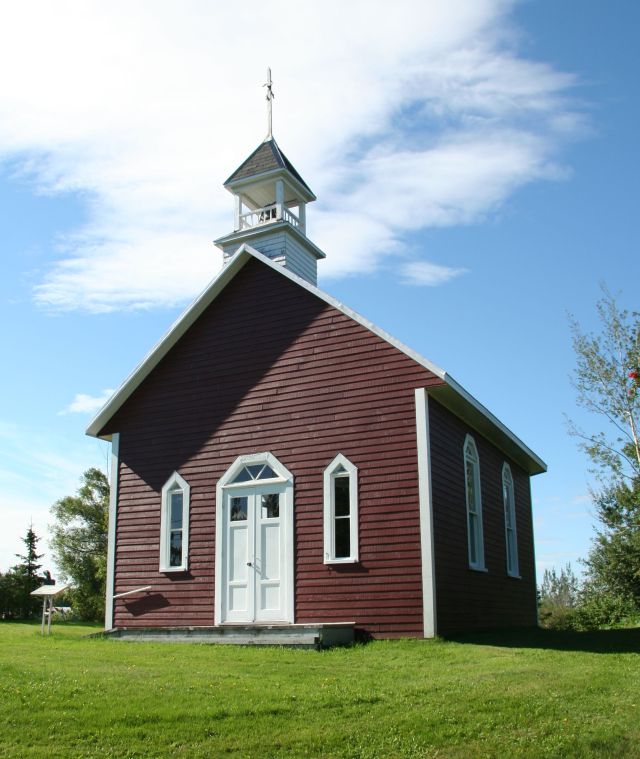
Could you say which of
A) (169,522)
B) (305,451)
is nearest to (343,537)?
(305,451)

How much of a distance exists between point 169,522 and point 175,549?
58 cm

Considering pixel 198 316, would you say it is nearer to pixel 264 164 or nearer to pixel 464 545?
pixel 264 164

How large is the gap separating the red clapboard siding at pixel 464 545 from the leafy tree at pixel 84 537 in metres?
25.0

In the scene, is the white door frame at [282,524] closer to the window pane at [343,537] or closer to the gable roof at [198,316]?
the window pane at [343,537]

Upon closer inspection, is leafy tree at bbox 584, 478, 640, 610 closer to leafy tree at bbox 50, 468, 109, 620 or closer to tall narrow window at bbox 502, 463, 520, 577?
tall narrow window at bbox 502, 463, 520, 577

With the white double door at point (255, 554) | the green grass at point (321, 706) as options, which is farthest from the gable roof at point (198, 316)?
the green grass at point (321, 706)

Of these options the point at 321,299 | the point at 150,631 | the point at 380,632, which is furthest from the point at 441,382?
the point at 150,631

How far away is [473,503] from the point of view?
18.8 meters

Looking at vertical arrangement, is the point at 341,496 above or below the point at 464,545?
above

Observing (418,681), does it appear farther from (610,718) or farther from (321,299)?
(321,299)

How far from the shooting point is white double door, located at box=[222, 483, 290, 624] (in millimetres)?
16812

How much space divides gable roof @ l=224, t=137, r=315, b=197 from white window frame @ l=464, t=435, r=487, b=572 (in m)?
8.03

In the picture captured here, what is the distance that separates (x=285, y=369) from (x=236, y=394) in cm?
128

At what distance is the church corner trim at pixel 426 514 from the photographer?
15.0 metres
